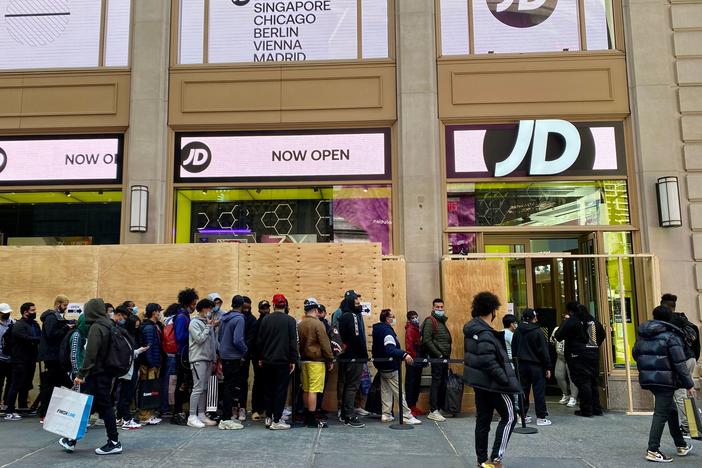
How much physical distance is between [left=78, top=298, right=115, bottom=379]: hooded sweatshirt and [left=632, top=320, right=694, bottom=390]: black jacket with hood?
6384 millimetres

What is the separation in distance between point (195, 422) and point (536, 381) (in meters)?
5.23

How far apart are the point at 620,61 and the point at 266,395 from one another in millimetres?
9090

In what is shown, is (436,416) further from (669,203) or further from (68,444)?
(669,203)


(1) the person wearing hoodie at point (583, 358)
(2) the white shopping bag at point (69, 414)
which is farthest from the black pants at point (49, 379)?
(1) the person wearing hoodie at point (583, 358)

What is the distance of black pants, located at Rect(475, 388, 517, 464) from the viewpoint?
18.4 feet

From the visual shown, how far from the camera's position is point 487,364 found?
5543 millimetres

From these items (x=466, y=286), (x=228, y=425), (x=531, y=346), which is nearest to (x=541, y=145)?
(x=466, y=286)

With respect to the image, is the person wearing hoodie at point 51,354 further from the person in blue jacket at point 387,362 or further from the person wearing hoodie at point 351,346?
the person in blue jacket at point 387,362

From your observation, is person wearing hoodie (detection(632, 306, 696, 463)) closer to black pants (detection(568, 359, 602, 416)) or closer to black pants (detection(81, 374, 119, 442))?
black pants (detection(568, 359, 602, 416))

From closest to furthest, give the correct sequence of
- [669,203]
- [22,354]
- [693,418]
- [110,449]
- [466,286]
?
[110,449] < [693,418] < [22,354] < [466,286] < [669,203]

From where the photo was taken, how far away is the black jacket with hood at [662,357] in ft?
20.8

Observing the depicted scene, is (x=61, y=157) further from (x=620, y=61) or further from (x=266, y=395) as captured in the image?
(x=620, y=61)

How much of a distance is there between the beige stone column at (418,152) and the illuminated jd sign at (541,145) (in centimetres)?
138

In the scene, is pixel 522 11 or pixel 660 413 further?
pixel 522 11
